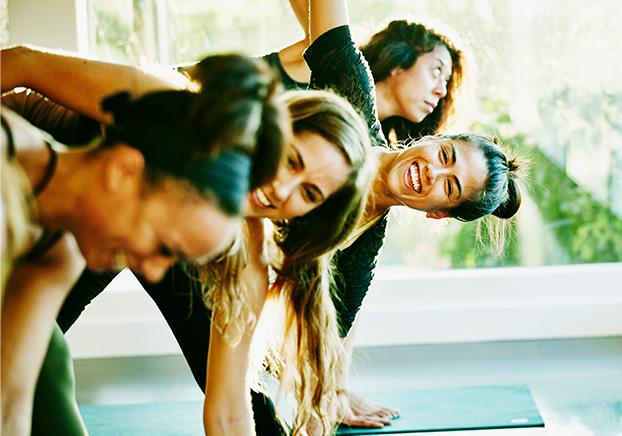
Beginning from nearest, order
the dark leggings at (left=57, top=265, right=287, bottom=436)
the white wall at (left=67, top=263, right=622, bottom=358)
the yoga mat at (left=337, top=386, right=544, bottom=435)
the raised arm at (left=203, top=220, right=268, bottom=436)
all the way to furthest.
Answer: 1. the raised arm at (left=203, top=220, right=268, bottom=436)
2. the dark leggings at (left=57, top=265, right=287, bottom=436)
3. the yoga mat at (left=337, top=386, right=544, bottom=435)
4. the white wall at (left=67, top=263, right=622, bottom=358)

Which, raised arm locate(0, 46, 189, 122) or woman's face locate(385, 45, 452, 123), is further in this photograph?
woman's face locate(385, 45, 452, 123)

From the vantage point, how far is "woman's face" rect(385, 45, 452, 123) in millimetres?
3297

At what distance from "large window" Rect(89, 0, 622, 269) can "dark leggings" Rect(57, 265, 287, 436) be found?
2.05 metres

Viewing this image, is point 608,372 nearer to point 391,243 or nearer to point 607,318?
point 607,318

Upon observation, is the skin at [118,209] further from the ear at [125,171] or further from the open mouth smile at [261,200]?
the open mouth smile at [261,200]

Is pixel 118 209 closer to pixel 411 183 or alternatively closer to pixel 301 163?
pixel 301 163

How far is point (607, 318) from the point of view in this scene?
4.04m

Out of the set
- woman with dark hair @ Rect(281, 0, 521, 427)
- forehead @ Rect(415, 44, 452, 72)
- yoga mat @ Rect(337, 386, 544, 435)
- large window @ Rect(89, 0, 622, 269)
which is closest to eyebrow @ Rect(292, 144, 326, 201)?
woman with dark hair @ Rect(281, 0, 521, 427)

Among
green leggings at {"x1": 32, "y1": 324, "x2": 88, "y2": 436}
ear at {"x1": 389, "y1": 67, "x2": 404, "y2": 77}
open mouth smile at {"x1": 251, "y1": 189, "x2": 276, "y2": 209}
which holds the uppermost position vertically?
open mouth smile at {"x1": 251, "y1": 189, "x2": 276, "y2": 209}

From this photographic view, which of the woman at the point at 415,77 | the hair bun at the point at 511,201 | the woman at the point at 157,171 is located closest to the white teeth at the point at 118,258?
the woman at the point at 157,171

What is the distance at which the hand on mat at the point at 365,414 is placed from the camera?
10.1ft

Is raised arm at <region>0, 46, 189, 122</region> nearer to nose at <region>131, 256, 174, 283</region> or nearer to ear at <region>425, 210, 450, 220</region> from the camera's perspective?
nose at <region>131, 256, 174, 283</region>

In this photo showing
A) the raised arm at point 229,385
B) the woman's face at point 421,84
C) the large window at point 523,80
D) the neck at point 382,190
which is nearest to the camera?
the raised arm at point 229,385

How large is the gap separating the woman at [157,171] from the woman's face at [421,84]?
1794 mm
